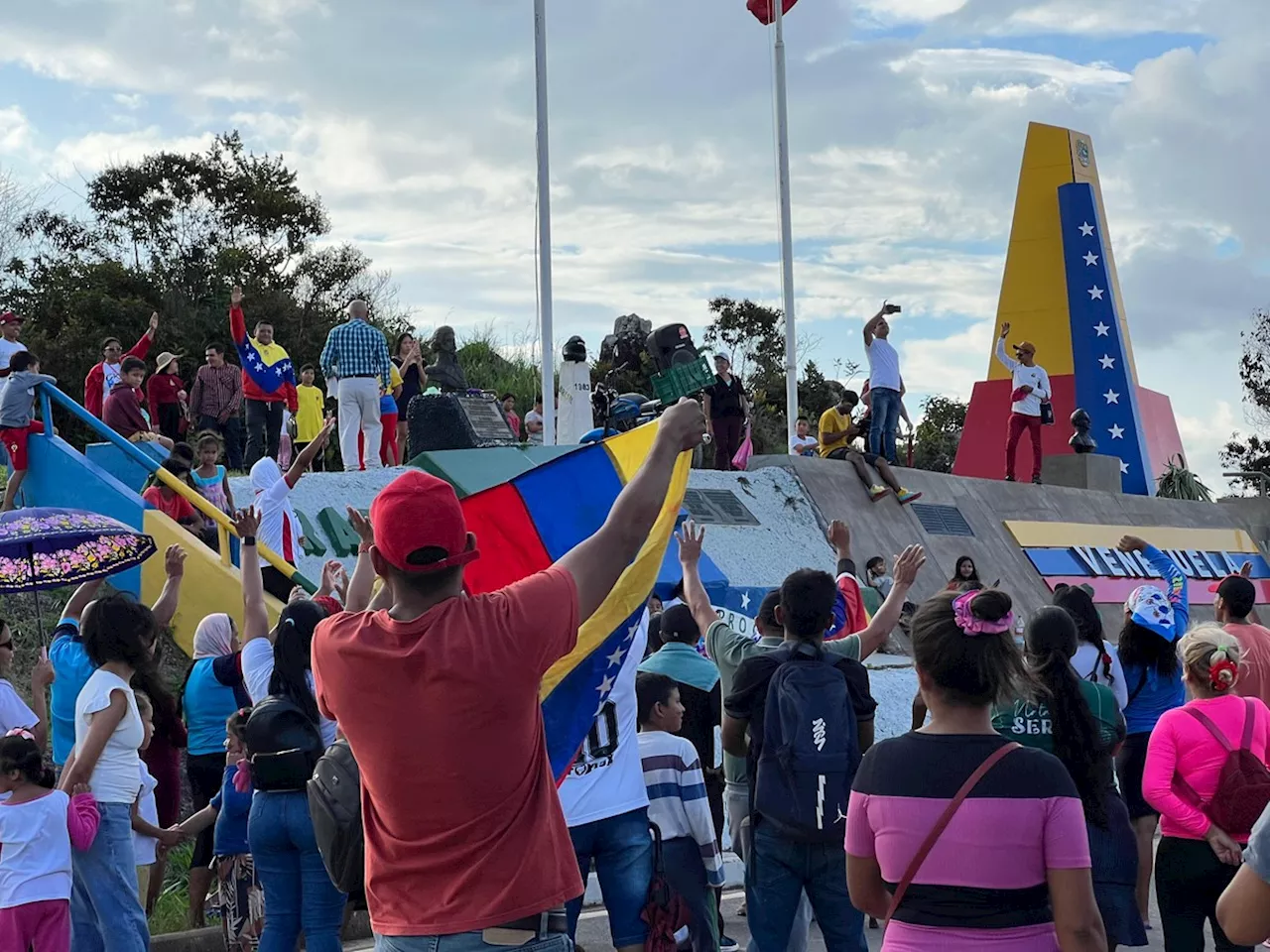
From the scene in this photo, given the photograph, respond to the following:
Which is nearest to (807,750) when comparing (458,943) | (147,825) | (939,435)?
(458,943)

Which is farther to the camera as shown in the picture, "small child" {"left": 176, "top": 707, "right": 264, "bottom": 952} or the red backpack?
"small child" {"left": 176, "top": 707, "right": 264, "bottom": 952}

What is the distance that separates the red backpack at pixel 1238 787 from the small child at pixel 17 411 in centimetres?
944

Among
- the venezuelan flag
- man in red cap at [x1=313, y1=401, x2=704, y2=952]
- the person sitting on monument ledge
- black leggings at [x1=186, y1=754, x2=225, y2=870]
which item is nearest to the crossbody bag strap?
man in red cap at [x1=313, y1=401, x2=704, y2=952]

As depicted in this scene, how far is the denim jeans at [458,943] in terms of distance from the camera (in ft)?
10.3

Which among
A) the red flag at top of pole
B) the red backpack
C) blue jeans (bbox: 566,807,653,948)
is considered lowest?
blue jeans (bbox: 566,807,653,948)

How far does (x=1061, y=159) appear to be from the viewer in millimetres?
25828

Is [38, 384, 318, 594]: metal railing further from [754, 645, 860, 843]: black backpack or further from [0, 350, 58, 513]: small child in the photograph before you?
[754, 645, 860, 843]: black backpack

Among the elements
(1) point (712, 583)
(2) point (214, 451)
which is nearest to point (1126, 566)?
→ (1) point (712, 583)

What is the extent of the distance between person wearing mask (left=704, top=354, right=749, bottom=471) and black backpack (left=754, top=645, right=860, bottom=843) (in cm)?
1217

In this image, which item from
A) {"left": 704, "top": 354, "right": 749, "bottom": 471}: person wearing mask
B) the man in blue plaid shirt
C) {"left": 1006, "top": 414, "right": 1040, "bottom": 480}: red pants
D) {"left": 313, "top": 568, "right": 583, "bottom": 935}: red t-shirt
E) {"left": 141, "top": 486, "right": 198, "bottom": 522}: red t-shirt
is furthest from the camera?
{"left": 1006, "top": 414, "right": 1040, "bottom": 480}: red pants

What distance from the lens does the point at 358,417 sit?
14680 mm

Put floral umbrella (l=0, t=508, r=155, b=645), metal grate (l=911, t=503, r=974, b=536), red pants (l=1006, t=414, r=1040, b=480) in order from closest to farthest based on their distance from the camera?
floral umbrella (l=0, t=508, r=155, b=645) < metal grate (l=911, t=503, r=974, b=536) < red pants (l=1006, t=414, r=1040, b=480)

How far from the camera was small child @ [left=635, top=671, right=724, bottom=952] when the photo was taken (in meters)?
Result: 5.70

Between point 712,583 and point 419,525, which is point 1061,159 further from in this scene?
point 419,525
